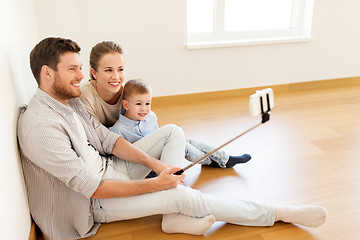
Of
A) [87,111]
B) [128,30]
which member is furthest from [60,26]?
[87,111]

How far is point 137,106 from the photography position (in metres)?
1.92

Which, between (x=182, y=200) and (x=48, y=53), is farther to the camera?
(x=182, y=200)

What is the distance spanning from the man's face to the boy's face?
0.44m

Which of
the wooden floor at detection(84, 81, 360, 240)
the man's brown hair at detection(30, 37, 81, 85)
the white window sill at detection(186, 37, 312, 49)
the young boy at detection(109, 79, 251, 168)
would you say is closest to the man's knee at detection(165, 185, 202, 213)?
the wooden floor at detection(84, 81, 360, 240)

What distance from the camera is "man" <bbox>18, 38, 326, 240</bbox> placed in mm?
1389

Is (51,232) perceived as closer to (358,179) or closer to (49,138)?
(49,138)

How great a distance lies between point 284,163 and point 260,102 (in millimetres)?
1059

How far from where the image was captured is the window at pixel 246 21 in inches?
133

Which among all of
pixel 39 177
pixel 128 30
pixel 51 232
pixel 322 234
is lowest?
pixel 322 234

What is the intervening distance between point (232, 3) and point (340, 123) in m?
1.53

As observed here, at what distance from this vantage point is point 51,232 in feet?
4.96

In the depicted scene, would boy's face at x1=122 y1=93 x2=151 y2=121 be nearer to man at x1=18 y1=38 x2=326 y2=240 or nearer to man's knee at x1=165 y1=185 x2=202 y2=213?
man at x1=18 y1=38 x2=326 y2=240

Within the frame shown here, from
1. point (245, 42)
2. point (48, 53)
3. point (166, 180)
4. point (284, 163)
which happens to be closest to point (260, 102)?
point (166, 180)

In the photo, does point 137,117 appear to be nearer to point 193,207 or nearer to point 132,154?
point 132,154
